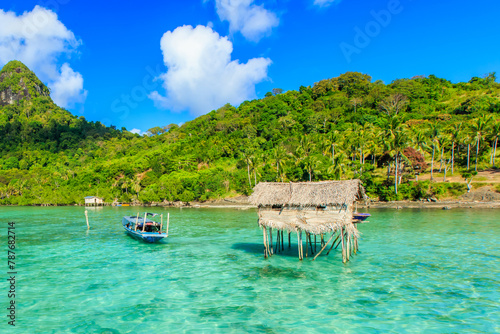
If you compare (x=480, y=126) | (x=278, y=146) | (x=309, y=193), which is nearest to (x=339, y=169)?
(x=278, y=146)

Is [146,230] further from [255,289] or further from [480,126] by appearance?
[480,126]

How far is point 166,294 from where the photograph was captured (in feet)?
44.8

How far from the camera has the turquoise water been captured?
10766 mm

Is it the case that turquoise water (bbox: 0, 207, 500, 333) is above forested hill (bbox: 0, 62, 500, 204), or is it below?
below

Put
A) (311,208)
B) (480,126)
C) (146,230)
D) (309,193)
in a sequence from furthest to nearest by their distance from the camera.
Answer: (480,126), (146,230), (309,193), (311,208)

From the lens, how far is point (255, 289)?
46.1 ft

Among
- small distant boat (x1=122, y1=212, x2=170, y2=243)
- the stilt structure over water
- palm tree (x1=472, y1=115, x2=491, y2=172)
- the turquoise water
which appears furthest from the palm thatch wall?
palm tree (x1=472, y1=115, x2=491, y2=172)

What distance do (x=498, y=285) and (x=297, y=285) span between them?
883 cm

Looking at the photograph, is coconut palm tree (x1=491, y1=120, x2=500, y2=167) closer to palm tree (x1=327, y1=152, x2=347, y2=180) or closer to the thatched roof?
palm tree (x1=327, y1=152, x2=347, y2=180)

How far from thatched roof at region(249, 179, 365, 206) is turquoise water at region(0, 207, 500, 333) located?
3626 millimetres

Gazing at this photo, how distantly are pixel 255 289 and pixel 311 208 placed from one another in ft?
21.2

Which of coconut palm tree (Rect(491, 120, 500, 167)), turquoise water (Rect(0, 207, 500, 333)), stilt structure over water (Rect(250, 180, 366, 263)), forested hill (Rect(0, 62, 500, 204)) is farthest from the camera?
forested hill (Rect(0, 62, 500, 204))

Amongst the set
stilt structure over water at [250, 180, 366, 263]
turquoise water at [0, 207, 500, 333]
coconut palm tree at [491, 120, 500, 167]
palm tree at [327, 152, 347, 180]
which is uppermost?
coconut palm tree at [491, 120, 500, 167]

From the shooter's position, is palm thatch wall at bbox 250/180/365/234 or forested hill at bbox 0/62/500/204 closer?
palm thatch wall at bbox 250/180/365/234
